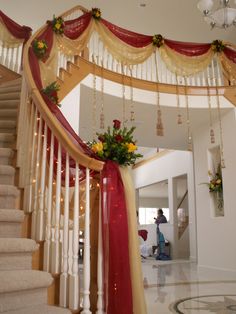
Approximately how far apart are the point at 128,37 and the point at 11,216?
13.8 ft

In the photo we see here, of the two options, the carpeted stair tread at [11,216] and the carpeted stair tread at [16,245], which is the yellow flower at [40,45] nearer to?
the carpeted stair tread at [11,216]

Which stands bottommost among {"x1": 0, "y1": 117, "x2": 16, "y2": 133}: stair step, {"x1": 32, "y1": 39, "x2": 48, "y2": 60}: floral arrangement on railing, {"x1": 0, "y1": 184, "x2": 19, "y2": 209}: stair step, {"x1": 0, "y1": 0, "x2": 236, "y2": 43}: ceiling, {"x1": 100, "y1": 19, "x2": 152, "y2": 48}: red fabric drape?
{"x1": 0, "y1": 184, "x2": 19, "y2": 209}: stair step

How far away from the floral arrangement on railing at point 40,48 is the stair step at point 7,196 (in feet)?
6.38

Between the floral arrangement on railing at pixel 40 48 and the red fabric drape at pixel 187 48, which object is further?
the red fabric drape at pixel 187 48

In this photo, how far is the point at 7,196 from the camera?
2510 mm

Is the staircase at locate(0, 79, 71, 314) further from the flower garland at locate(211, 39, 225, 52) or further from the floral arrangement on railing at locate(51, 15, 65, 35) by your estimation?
the flower garland at locate(211, 39, 225, 52)

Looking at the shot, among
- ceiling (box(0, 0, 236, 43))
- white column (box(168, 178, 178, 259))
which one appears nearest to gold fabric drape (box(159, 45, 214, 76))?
ceiling (box(0, 0, 236, 43))

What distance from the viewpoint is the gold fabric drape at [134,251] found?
2.08 metres

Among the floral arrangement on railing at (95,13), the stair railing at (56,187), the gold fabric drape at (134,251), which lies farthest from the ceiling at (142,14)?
the gold fabric drape at (134,251)

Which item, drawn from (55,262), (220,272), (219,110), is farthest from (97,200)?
(219,110)

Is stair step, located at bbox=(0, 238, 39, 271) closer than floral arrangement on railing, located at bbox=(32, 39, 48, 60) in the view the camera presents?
Yes

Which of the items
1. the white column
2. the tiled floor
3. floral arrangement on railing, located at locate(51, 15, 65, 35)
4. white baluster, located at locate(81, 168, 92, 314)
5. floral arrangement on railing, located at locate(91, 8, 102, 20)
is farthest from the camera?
the white column

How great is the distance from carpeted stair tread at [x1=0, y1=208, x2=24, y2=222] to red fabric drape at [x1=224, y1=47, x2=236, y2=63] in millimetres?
5189

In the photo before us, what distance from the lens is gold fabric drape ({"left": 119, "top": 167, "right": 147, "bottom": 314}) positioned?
6.81 ft
